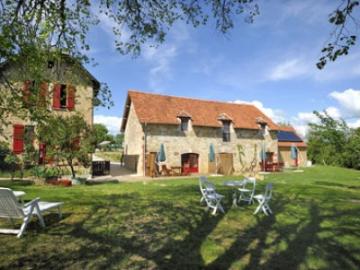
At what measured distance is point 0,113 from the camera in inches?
223

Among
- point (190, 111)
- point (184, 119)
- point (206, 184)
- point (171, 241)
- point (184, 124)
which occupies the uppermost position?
point (190, 111)

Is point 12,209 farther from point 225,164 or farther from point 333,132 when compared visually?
point 225,164

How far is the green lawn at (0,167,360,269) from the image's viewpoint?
440 cm

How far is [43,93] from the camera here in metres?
6.72

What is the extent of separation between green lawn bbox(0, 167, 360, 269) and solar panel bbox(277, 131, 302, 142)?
28645 millimetres

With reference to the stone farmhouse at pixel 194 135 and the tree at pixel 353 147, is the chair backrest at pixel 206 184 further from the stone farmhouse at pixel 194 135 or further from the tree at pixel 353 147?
the stone farmhouse at pixel 194 135

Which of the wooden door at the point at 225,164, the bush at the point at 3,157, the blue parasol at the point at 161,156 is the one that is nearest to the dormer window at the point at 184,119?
the blue parasol at the point at 161,156

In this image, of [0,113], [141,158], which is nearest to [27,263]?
[0,113]

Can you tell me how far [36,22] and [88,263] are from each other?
523cm

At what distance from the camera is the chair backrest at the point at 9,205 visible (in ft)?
17.4

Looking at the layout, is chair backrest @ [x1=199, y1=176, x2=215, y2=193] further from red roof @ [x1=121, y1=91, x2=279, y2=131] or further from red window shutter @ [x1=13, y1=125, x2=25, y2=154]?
red roof @ [x1=121, y1=91, x2=279, y2=131]

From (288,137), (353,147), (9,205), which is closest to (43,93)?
(9,205)

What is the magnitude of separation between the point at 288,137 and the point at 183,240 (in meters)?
34.4

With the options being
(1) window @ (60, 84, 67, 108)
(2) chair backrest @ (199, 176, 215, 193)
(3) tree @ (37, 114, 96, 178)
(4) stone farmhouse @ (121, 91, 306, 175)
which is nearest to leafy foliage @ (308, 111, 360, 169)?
(4) stone farmhouse @ (121, 91, 306, 175)
